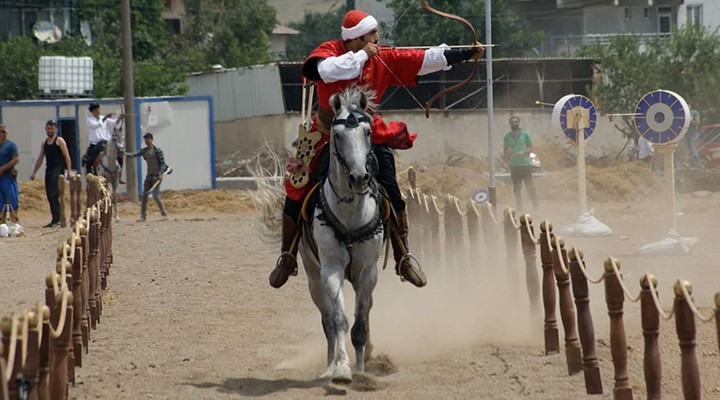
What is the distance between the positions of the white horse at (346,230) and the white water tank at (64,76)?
31.8 metres

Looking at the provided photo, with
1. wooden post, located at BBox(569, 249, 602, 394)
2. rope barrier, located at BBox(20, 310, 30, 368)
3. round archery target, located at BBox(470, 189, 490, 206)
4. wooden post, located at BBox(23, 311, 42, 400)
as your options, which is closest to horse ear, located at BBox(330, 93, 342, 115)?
wooden post, located at BBox(569, 249, 602, 394)

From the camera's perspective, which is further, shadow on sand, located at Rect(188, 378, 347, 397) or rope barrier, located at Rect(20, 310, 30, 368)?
shadow on sand, located at Rect(188, 378, 347, 397)

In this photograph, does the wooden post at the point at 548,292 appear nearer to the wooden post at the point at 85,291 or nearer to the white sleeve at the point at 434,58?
the white sleeve at the point at 434,58

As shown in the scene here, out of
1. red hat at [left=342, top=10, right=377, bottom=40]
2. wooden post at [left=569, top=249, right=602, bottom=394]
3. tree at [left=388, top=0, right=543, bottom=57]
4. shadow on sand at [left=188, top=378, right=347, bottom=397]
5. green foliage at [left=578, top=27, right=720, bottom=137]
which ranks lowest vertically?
shadow on sand at [left=188, top=378, right=347, bottom=397]

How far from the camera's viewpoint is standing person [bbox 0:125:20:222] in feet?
76.4

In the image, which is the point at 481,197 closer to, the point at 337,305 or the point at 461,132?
the point at 337,305

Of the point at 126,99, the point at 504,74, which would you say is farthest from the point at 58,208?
the point at 504,74

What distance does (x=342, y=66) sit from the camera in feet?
32.9

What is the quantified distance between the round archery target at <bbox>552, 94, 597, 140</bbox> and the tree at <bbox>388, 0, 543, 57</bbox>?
33.3 meters

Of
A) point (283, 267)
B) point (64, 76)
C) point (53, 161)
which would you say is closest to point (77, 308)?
point (283, 267)

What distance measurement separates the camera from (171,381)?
10172mm

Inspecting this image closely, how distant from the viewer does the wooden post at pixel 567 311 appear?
32.8ft

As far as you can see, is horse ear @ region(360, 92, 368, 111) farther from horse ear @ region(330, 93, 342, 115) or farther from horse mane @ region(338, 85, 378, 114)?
horse ear @ region(330, 93, 342, 115)

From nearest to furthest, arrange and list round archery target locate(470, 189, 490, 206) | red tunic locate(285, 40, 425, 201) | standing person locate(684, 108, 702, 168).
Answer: red tunic locate(285, 40, 425, 201) < round archery target locate(470, 189, 490, 206) < standing person locate(684, 108, 702, 168)
